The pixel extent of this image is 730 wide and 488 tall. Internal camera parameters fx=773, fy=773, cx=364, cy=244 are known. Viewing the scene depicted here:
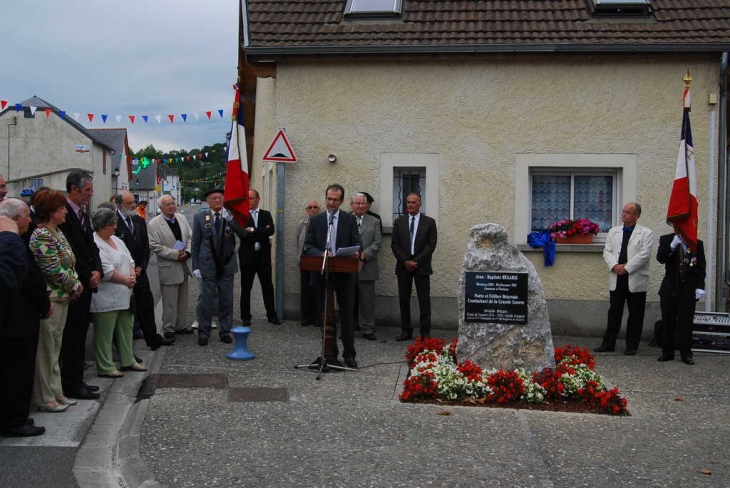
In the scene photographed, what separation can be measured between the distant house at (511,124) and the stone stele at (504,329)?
3258mm

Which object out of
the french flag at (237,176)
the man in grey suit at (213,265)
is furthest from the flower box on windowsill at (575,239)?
the man in grey suit at (213,265)

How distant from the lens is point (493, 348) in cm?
778

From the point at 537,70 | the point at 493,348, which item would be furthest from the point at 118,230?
the point at 537,70

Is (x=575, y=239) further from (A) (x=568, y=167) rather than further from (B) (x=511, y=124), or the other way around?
(B) (x=511, y=124)

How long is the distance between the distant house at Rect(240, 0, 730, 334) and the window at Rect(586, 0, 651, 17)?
1.2 inches

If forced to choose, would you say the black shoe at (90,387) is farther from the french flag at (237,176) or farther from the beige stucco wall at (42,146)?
the beige stucco wall at (42,146)

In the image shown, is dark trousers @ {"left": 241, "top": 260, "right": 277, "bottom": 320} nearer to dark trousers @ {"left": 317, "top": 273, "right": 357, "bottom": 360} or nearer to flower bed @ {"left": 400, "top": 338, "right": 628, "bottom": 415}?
dark trousers @ {"left": 317, "top": 273, "right": 357, "bottom": 360}

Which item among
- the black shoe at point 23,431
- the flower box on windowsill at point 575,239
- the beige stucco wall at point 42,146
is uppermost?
the beige stucco wall at point 42,146

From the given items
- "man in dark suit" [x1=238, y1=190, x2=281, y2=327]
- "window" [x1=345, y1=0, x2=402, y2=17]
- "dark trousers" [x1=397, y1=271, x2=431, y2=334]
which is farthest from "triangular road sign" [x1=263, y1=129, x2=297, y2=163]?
"window" [x1=345, y1=0, x2=402, y2=17]

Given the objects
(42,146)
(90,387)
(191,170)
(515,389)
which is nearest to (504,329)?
(515,389)

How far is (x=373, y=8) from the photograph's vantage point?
11.9m

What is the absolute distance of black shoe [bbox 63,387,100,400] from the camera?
22.9ft

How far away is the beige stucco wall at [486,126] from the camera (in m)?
11.0

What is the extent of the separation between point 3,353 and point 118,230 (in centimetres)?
345
